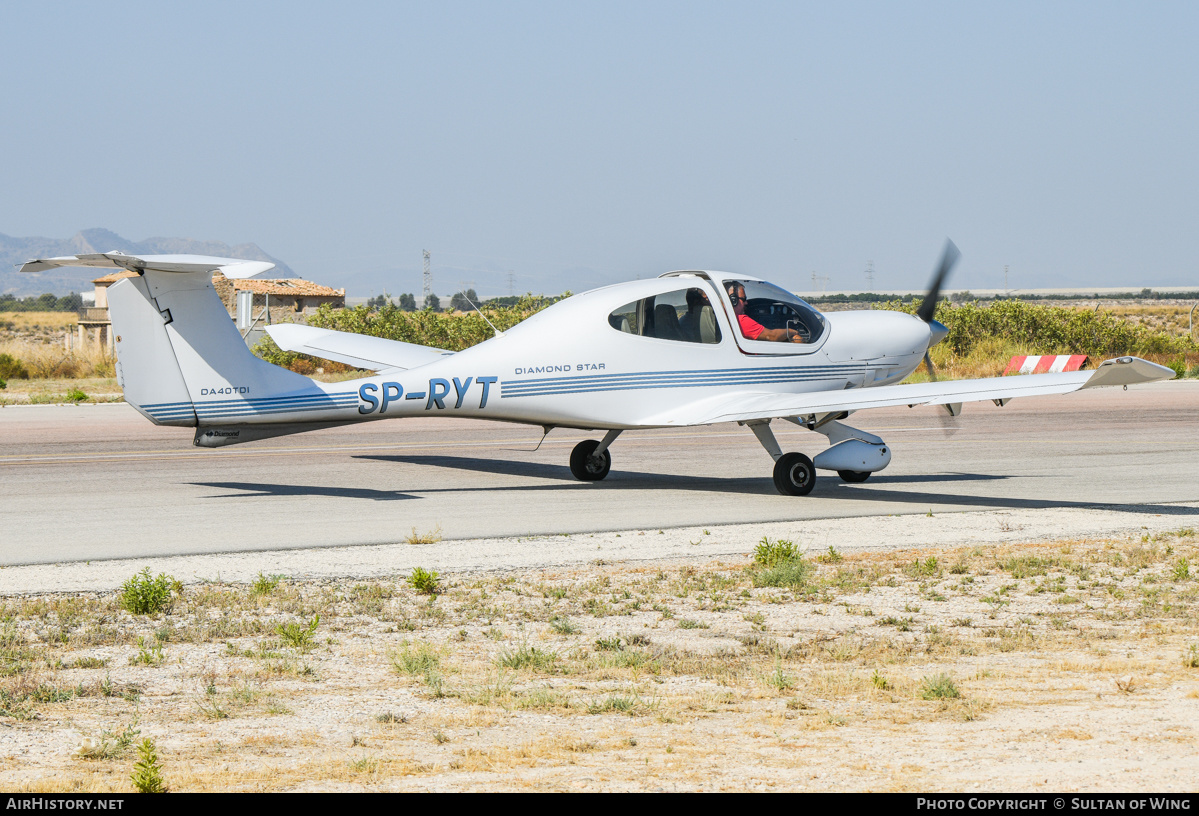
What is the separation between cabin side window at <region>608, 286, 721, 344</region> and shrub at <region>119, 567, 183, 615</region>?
27.1ft

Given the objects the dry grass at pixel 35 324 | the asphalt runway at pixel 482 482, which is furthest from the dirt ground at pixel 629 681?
the dry grass at pixel 35 324

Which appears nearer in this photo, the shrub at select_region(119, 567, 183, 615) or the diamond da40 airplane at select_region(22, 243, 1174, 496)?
the shrub at select_region(119, 567, 183, 615)

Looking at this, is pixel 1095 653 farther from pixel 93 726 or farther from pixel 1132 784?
pixel 93 726

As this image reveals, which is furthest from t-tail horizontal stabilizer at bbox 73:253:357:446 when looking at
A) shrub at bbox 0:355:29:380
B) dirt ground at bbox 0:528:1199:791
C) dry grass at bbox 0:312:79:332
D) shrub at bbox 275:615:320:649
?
dry grass at bbox 0:312:79:332

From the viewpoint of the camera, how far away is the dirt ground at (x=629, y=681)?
534cm

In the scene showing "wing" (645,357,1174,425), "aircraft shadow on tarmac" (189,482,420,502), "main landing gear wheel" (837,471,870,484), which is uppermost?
"wing" (645,357,1174,425)

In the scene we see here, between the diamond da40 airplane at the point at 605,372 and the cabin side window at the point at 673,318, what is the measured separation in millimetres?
19

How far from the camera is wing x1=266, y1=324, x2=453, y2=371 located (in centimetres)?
2017

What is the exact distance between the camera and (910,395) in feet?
48.7

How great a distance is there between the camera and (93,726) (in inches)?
241

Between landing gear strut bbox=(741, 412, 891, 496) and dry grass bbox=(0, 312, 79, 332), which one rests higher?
dry grass bbox=(0, 312, 79, 332)

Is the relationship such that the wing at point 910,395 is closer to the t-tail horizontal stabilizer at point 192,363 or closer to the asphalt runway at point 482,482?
the asphalt runway at point 482,482

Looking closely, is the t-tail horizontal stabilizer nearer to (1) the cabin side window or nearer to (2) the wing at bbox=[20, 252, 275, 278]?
(2) the wing at bbox=[20, 252, 275, 278]
